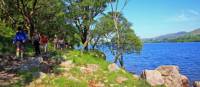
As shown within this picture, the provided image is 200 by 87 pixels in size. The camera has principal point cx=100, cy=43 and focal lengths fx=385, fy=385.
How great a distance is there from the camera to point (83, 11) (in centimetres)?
5806

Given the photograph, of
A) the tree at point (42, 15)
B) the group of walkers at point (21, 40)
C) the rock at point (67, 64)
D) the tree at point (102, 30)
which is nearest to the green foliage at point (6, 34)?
the tree at point (42, 15)

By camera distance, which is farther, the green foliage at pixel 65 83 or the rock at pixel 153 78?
the rock at pixel 153 78

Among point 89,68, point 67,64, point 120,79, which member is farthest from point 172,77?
point 67,64

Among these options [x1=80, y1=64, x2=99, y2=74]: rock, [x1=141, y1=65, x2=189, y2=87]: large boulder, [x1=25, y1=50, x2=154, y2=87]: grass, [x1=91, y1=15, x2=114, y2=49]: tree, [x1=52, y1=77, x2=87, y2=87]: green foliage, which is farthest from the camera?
[x1=91, y1=15, x2=114, y2=49]: tree

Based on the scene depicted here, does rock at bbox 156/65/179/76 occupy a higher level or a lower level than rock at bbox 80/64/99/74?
lower

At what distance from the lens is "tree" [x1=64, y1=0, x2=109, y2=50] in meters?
57.5

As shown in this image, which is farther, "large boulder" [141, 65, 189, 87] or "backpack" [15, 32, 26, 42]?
"large boulder" [141, 65, 189, 87]

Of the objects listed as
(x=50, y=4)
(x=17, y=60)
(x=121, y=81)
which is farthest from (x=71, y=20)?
(x=121, y=81)

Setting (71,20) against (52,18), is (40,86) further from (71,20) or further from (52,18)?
(71,20)

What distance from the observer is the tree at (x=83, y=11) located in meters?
57.5

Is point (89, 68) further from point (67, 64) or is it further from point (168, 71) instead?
point (168, 71)

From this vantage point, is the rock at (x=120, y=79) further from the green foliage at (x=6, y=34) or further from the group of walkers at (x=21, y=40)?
the green foliage at (x=6, y=34)

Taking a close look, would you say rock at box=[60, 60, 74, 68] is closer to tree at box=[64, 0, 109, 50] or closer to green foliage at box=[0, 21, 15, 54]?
green foliage at box=[0, 21, 15, 54]

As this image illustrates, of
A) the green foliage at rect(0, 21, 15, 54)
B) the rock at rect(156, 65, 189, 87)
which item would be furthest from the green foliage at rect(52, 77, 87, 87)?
the green foliage at rect(0, 21, 15, 54)
